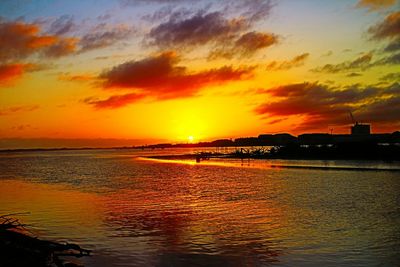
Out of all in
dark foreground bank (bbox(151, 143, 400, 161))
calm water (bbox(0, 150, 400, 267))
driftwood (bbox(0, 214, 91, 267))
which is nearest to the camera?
driftwood (bbox(0, 214, 91, 267))

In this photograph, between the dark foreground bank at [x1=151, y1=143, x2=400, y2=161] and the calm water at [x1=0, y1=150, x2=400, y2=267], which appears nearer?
the calm water at [x1=0, y1=150, x2=400, y2=267]

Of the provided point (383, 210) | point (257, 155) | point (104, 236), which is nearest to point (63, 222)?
point (104, 236)

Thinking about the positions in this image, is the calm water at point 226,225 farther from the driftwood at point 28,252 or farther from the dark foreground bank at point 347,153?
the dark foreground bank at point 347,153

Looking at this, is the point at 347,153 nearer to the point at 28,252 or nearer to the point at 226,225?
the point at 226,225

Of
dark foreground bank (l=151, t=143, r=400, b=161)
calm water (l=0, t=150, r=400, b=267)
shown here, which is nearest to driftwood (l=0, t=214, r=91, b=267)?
calm water (l=0, t=150, r=400, b=267)

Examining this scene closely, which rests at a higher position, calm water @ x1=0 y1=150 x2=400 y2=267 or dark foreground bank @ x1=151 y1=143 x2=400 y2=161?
dark foreground bank @ x1=151 y1=143 x2=400 y2=161

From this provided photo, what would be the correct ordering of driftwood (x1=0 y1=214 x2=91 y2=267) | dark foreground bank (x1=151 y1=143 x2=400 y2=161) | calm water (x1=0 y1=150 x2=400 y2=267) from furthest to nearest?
dark foreground bank (x1=151 y1=143 x2=400 y2=161)
calm water (x1=0 y1=150 x2=400 y2=267)
driftwood (x1=0 y1=214 x2=91 y2=267)

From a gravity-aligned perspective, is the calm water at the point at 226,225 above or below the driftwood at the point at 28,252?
below

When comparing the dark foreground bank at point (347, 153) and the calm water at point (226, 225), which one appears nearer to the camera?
the calm water at point (226, 225)

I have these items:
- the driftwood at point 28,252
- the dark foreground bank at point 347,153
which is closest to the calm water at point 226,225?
the driftwood at point 28,252

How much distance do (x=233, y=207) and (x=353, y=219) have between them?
860 cm

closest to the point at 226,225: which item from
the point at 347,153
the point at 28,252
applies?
the point at 28,252

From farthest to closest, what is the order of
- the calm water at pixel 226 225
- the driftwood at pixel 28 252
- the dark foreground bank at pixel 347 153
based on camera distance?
the dark foreground bank at pixel 347 153, the calm water at pixel 226 225, the driftwood at pixel 28 252

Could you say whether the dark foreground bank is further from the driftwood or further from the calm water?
the driftwood
